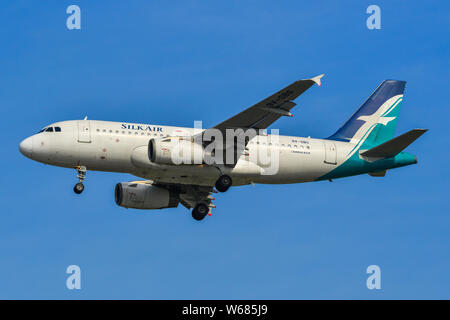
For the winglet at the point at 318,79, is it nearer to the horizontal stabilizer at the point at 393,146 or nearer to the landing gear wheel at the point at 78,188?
the horizontal stabilizer at the point at 393,146

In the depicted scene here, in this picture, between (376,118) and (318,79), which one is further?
(376,118)

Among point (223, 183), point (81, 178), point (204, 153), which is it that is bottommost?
point (223, 183)

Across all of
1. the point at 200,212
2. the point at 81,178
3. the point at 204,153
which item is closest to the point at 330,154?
the point at 204,153

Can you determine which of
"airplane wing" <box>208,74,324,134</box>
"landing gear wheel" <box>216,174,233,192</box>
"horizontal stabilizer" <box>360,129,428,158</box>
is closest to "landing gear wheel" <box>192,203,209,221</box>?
"landing gear wheel" <box>216,174,233,192</box>

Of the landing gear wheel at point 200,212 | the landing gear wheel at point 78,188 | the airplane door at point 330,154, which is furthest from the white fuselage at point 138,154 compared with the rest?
the landing gear wheel at point 200,212

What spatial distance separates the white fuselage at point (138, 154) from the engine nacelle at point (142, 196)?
12.8 feet

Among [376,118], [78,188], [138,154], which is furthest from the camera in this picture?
[376,118]

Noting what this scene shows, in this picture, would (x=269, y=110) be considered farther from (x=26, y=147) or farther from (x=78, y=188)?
(x=26, y=147)

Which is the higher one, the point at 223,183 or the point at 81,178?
the point at 81,178

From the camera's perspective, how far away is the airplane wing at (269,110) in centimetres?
4181

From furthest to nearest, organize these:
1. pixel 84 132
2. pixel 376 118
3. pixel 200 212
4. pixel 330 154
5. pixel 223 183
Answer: pixel 376 118
pixel 200 212
pixel 330 154
pixel 223 183
pixel 84 132

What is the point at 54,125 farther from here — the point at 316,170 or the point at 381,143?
the point at 381,143

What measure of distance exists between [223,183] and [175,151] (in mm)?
3826

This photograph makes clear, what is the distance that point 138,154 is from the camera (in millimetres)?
46312
